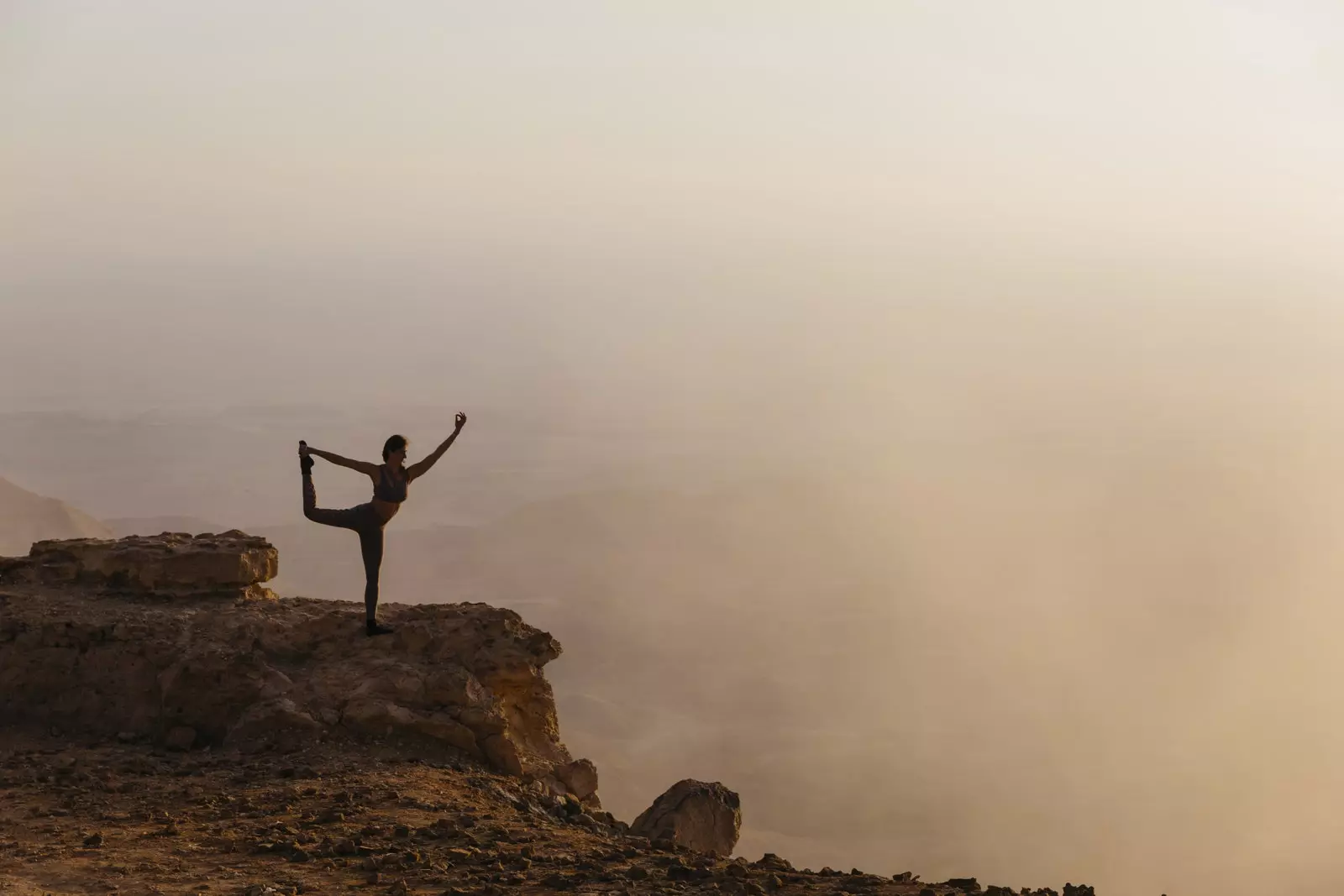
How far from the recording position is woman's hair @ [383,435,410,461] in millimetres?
11997

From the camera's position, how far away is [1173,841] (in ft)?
222

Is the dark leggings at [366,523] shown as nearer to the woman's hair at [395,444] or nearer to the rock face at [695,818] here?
the woman's hair at [395,444]

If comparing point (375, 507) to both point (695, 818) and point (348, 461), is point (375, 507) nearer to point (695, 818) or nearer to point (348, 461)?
point (348, 461)

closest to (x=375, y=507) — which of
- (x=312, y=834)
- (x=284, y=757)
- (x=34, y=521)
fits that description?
(x=284, y=757)

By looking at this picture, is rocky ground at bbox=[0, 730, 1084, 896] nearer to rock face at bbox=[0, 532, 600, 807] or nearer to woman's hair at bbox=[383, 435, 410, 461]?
rock face at bbox=[0, 532, 600, 807]

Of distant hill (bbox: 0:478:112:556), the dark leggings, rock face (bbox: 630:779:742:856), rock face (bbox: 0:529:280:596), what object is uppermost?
distant hill (bbox: 0:478:112:556)

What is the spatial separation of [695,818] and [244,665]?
459cm

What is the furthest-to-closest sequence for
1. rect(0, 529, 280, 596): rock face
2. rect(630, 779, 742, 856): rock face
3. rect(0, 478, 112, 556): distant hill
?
rect(0, 478, 112, 556): distant hill
rect(0, 529, 280, 596): rock face
rect(630, 779, 742, 856): rock face

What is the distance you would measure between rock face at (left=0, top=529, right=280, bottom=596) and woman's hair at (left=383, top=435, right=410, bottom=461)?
1.91 m

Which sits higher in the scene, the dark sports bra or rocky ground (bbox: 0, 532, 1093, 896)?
the dark sports bra

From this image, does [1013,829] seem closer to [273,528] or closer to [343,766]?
[343,766]

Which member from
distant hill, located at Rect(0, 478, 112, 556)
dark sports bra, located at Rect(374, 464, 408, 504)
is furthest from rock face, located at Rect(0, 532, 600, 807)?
distant hill, located at Rect(0, 478, 112, 556)

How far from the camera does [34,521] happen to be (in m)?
91.7

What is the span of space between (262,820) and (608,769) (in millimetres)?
52766
